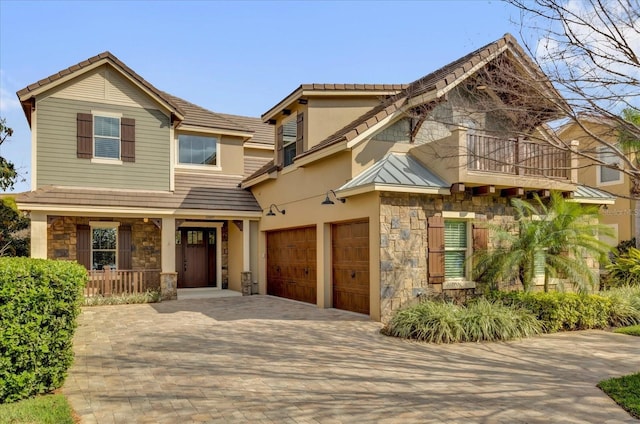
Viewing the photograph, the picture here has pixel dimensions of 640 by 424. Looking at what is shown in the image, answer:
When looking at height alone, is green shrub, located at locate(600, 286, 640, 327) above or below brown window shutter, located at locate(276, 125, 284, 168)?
below

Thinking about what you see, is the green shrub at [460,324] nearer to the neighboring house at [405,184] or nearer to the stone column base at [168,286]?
the neighboring house at [405,184]

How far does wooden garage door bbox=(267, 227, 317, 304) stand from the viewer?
14.2 m

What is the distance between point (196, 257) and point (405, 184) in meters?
10.8

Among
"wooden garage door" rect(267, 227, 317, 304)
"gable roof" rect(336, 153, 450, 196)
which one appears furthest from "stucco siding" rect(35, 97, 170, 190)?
"gable roof" rect(336, 153, 450, 196)

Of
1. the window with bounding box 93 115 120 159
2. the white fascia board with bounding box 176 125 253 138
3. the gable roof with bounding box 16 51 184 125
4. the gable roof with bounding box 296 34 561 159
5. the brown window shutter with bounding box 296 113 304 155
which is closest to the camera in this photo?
the gable roof with bounding box 296 34 561 159

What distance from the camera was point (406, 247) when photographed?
1120 cm

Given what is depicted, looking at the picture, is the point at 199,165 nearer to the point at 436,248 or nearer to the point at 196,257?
the point at 196,257

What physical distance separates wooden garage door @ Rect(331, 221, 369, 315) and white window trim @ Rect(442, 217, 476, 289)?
1.99 metres

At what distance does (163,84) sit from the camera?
20391 millimetres

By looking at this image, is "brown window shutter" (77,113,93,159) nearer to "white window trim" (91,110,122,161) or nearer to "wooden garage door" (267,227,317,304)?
"white window trim" (91,110,122,161)

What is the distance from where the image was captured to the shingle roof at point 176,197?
14.6 meters

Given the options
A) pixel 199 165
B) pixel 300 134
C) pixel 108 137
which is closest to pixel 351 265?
pixel 300 134

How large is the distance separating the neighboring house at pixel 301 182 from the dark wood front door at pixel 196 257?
Answer: 0.17 feet

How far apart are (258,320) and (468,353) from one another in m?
5.19
